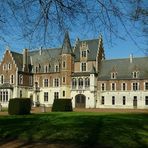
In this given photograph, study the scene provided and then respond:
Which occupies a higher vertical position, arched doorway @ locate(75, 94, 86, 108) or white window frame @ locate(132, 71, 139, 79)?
white window frame @ locate(132, 71, 139, 79)

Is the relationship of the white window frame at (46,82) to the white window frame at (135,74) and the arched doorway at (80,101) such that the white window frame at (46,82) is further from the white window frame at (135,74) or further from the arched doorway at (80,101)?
the white window frame at (135,74)

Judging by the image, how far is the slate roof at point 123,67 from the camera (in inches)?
2322

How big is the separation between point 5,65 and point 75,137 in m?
53.5

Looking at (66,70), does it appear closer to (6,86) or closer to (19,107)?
(6,86)

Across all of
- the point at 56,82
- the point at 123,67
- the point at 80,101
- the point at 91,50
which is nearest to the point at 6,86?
the point at 56,82

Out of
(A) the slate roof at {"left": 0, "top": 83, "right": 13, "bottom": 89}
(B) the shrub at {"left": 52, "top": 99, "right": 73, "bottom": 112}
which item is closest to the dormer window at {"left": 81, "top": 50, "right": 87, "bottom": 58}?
(A) the slate roof at {"left": 0, "top": 83, "right": 13, "bottom": 89}

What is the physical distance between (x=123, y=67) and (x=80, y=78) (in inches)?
A: 305

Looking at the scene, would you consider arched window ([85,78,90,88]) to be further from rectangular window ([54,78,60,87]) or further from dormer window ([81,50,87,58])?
rectangular window ([54,78,60,87])

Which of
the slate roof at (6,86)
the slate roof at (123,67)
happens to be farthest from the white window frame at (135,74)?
the slate roof at (6,86)

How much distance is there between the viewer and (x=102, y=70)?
62.0 m

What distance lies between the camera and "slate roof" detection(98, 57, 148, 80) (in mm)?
58969

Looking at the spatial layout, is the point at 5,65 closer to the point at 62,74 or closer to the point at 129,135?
the point at 62,74

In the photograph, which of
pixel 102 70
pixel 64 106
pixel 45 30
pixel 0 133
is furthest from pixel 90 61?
pixel 45 30

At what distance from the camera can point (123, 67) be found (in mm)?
A: 61031
